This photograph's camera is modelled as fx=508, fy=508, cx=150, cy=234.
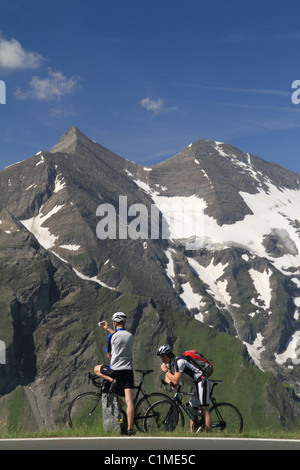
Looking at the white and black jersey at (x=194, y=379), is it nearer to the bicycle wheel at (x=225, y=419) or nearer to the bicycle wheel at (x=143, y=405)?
the bicycle wheel at (x=225, y=419)

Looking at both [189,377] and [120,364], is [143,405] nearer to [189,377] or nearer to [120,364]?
[120,364]

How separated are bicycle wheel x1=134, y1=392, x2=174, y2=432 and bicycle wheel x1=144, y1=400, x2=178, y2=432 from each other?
115 millimetres

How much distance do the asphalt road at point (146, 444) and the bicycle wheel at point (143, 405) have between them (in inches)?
74.1

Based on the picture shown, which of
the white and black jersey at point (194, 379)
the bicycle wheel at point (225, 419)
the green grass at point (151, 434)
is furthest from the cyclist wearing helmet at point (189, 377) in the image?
the green grass at point (151, 434)

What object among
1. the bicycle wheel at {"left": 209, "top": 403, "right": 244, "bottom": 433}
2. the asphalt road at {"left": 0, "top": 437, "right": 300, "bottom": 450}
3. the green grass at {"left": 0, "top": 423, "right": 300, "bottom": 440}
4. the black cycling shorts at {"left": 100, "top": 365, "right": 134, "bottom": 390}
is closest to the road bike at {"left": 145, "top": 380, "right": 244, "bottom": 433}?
the bicycle wheel at {"left": 209, "top": 403, "right": 244, "bottom": 433}

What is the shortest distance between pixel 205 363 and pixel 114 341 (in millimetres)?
2925

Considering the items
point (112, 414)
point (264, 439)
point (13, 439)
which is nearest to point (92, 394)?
point (112, 414)

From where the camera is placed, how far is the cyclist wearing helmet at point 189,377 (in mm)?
14922

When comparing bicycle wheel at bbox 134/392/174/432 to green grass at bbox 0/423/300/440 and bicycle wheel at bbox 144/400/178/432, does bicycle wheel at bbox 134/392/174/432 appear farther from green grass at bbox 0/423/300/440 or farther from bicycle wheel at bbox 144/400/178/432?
green grass at bbox 0/423/300/440

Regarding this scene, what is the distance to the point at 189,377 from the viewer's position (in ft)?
50.2

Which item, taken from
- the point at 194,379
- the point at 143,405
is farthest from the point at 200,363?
the point at 143,405

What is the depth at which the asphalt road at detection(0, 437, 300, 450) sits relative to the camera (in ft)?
37.2
